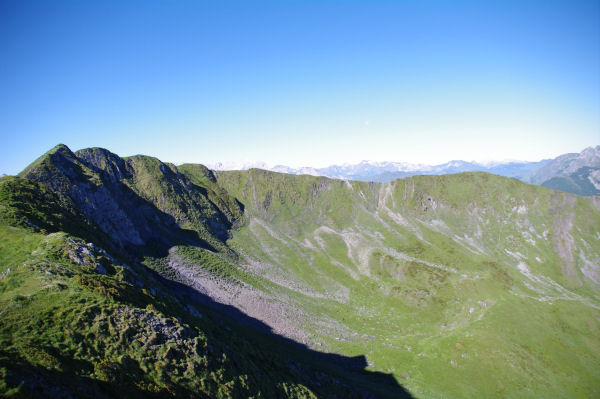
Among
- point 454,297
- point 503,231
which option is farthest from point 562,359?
point 503,231

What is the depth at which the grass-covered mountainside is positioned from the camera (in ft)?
79.7

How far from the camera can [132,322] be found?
26.6 meters

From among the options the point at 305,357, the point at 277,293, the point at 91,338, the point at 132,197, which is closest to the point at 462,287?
the point at 277,293

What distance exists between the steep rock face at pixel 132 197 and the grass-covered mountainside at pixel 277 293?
2.89 ft

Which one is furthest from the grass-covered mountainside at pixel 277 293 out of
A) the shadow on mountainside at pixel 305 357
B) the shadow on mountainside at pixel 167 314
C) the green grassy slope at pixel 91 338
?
the shadow on mountainside at pixel 305 357

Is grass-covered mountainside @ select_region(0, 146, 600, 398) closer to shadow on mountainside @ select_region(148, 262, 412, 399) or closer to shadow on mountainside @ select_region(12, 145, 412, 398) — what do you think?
shadow on mountainside @ select_region(12, 145, 412, 398)

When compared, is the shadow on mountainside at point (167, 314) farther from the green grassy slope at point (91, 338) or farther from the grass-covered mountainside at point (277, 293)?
the grass-covered mountainside at point (277, 293)

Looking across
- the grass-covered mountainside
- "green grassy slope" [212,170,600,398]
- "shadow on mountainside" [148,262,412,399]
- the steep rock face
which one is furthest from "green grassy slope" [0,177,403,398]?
"green grassy slope" [212,170,600,398]

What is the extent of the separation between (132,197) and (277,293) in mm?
85989

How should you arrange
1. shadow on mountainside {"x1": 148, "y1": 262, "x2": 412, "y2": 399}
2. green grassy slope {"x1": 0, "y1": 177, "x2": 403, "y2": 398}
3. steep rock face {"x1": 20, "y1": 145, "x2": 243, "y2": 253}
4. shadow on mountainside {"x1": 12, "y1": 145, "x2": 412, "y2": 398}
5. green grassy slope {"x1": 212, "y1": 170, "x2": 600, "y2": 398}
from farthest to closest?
steep rock face {"x1": 20, "y1": 145, "x2": 243, "y2": 253} → green grassy slope {"x1": 212, "y1": 170, "x2": 600, "y2": 398} → shadow on mountainside {"x1": 148, "y1": 262, "x2": 412, "y2": 399} → shadow on mountainside {"x1": 12, "y1": 145, "x2": 412, "y2": 398} → green grassy slope {"x1": 0, "y1": 177, "x2": 403, "y2": 398}

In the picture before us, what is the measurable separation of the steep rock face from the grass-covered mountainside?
0.88 m

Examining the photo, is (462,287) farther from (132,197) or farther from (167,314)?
(132,197)

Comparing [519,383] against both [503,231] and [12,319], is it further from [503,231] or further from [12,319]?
[503,231]

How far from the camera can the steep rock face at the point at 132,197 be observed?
8800 centimetres
